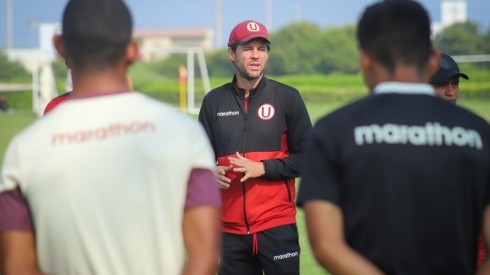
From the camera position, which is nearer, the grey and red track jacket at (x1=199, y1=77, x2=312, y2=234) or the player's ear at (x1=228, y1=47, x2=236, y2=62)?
the grey and red track jacket at (x1=199, y1=77, x2=312, y2=234)

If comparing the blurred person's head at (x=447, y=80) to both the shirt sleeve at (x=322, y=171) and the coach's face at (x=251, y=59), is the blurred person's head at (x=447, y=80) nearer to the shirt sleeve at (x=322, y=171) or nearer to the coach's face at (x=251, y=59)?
the coach's face at (x=251, y=59)

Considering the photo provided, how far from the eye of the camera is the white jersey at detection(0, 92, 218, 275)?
3.01m

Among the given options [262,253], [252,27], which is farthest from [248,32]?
[262,253]

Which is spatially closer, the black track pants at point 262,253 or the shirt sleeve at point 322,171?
the shirt sleeve at point 322,171

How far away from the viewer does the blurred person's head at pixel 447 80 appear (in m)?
5.56

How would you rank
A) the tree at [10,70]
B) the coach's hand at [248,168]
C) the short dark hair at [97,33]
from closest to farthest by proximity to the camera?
the short dark hair at [97,33]
the coach's hand at [248,168]
the tree at [10,70]

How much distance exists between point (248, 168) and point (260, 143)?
0.30m

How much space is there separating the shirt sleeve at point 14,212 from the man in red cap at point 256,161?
3.31m

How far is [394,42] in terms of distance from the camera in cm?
327

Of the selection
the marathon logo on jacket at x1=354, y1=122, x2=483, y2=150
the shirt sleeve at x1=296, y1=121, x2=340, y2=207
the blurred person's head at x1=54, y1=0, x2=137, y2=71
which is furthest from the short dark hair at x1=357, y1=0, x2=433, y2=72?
the blurred person's head at x1=54, y1=0, x2=137, y2=71

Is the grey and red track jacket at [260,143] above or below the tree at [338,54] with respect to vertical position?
above

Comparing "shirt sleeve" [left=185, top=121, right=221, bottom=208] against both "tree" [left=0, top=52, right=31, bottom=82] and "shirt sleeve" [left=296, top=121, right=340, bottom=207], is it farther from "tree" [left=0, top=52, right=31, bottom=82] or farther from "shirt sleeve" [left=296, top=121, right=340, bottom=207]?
"tree" [left=0, top=52, right=31, bottom=82]

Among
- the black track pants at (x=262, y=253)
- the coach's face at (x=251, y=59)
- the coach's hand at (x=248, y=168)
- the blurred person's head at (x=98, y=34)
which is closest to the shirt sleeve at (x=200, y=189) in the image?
the blurred person's head at (x=98, y=34)

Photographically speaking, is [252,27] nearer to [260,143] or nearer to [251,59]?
[251,59]
